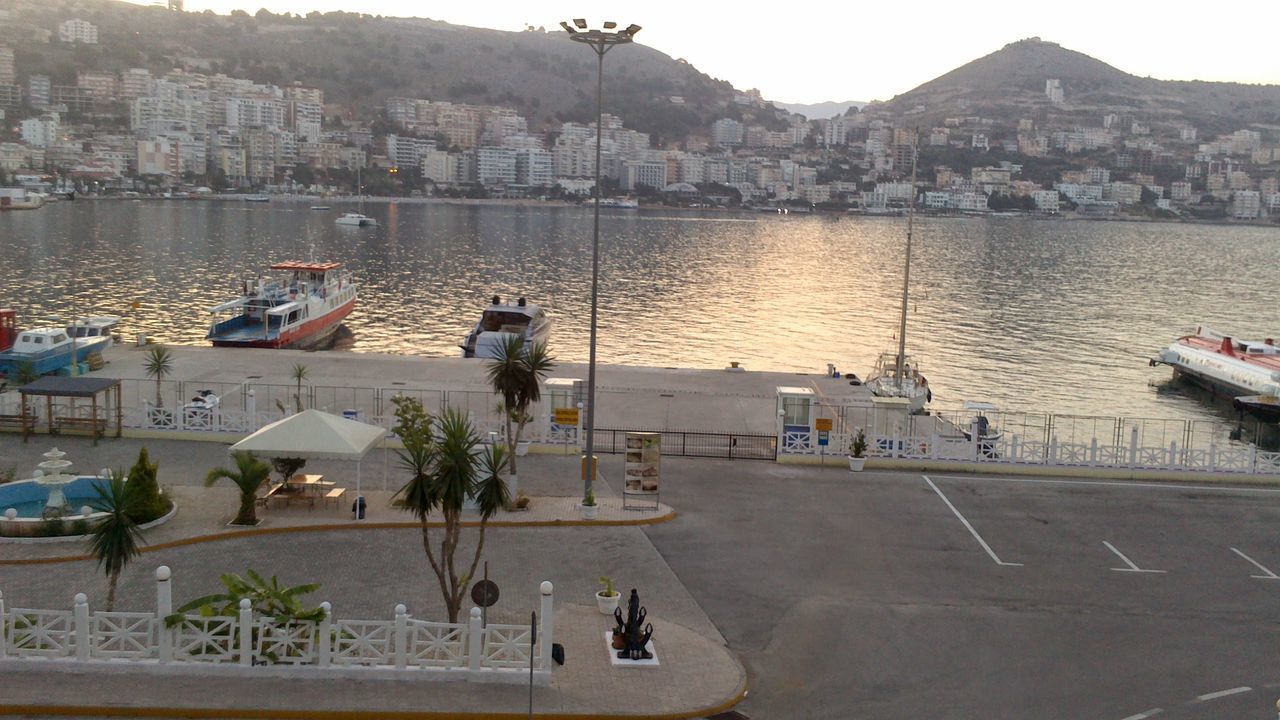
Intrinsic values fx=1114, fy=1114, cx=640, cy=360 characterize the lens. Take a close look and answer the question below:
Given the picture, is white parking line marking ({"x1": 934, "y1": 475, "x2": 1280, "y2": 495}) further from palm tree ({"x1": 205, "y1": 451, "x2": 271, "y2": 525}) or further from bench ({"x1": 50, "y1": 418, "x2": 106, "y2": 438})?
bench ({"x1": 50, "y1": 418, "x2": 106, "y2": 438})

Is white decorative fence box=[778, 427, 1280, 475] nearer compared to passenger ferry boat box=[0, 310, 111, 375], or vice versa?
white decorative fence box=[778, 427, 1280, 475]

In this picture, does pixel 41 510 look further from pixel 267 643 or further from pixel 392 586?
pixel 267 643

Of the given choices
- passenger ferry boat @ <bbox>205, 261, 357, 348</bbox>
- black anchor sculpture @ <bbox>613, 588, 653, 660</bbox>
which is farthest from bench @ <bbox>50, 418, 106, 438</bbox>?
passenger ferry boat @ <bbox>205, 261, 357, 348</bbox>

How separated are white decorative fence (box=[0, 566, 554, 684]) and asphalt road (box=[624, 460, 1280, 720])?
2.87 m

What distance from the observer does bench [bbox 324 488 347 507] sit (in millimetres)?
18781

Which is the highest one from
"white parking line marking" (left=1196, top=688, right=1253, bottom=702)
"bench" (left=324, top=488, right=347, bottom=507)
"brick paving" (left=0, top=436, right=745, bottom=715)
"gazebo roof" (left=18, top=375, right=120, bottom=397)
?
"gazebo roof" (left=18, top=375, right=120, bottom=397)

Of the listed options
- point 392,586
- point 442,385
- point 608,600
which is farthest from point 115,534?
point 442,385

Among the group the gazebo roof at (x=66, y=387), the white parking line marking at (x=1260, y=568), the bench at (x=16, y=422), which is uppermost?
the gazebo roof at (x=66, y=387)

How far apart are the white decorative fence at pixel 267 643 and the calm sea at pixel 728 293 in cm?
3474

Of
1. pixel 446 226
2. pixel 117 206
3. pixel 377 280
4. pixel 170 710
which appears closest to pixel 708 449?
pixel 170 710

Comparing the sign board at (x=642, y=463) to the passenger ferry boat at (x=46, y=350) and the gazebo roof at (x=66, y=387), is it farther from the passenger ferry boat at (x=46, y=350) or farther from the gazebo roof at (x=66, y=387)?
the passenger ferry boat at (x=46, y=350)

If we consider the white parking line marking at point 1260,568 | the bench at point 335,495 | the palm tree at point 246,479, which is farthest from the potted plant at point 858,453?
the palm tree at point 246,479

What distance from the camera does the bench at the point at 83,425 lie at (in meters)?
23.0

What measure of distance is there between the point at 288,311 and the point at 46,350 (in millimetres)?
13909
